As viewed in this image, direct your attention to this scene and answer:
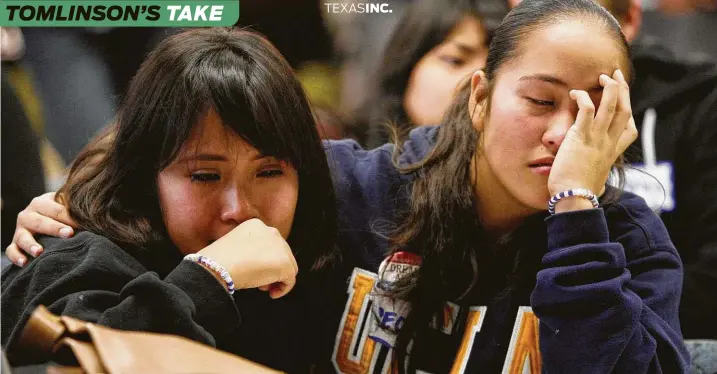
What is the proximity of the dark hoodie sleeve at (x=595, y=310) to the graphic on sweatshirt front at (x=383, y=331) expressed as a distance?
0.05m

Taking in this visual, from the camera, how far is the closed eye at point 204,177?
673 mm

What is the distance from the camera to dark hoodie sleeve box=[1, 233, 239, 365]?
22.4 inches

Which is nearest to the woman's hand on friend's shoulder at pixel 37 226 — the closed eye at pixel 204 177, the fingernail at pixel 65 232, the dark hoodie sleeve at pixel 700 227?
the fingernail at pixel 65 232

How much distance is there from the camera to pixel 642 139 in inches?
38.4

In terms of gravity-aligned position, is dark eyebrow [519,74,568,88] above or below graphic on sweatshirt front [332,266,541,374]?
above

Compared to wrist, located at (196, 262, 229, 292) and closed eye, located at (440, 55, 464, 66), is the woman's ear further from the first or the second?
wrist, located at (196, 262, 229, 292)

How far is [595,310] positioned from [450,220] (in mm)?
168

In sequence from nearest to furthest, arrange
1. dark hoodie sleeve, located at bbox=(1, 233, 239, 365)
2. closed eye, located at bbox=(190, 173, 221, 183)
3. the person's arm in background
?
dark hoodie sleeve, located at bbox=(1, 233, 239, 365) < closed eye, located at bbox=(190, 173, 221, 183) < the person's arm in background

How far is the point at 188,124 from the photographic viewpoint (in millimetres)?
672

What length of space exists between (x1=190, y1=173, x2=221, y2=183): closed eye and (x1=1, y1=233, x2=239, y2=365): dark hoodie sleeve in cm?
8

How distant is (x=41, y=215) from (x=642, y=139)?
0.68 metres

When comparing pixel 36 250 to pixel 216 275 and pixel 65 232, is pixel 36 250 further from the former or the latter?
pixel 216 275

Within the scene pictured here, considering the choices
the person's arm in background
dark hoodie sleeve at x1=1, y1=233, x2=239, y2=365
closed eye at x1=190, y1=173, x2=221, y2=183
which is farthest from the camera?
the person's arm in background

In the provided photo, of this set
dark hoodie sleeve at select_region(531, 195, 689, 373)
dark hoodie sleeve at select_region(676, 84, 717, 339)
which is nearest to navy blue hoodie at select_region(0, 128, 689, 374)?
dark hoodie sleeve at select_region(531, 195, 689, 373)
